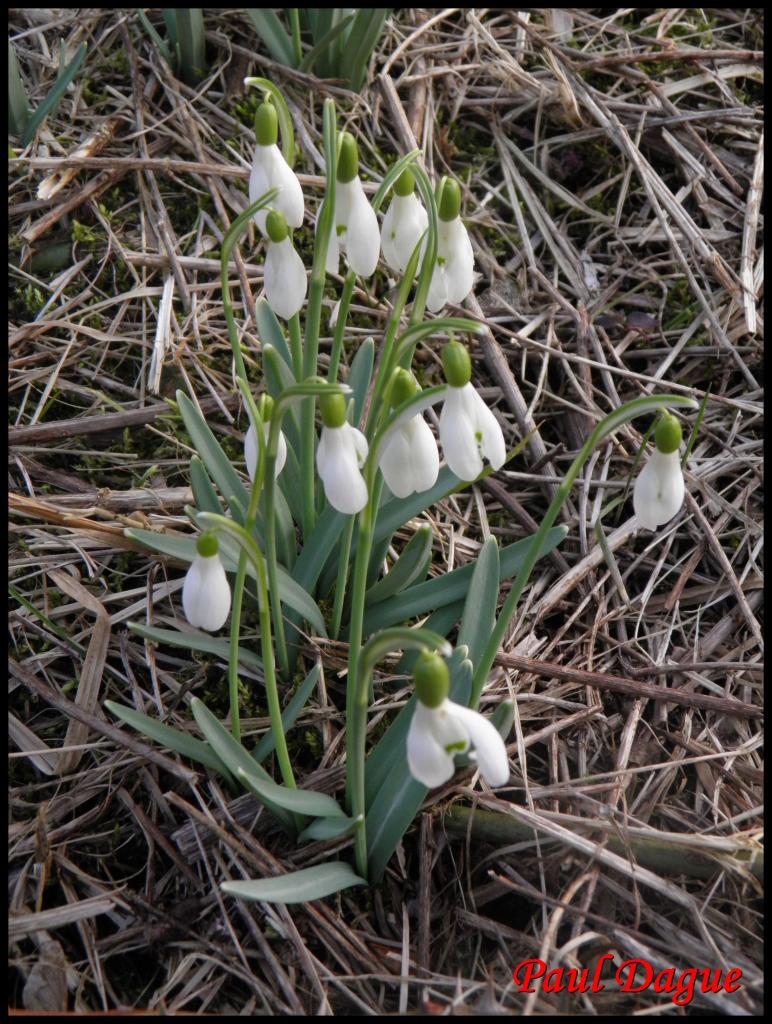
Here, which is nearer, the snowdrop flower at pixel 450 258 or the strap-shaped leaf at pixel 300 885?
the strap-shaped leaf at pixel 300 885

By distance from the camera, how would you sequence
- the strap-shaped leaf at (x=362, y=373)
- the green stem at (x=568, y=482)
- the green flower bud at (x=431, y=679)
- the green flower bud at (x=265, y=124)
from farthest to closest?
1. the strap-shaped leaf at (x=362, y=373)
2. the green flower bud at (x=265, y=124)
3. the green stem at (x=568, y=482)
4. the green flower bud at (x=431, y=679)

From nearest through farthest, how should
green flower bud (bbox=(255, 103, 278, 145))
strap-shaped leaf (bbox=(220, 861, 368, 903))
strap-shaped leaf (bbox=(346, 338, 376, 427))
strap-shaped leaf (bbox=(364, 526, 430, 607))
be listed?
strap-shaped leaf (bbox=(220, 861, 368, 903)) → green flower bud (bbox=(255, 103, 278, 145)) → strap-shaped leaf (bbox=(364, 526, 430, 607)) → strap-shaped leaf (bbox=(346, 338, 376, 427))

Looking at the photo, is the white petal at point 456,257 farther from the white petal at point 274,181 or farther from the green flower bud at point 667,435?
the green flower bud at point 667,435

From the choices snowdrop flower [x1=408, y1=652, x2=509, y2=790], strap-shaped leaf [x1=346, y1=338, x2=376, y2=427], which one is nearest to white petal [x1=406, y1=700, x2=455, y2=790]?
snowdrop flower [x1=408, y1=652, x2=509, y2=790]

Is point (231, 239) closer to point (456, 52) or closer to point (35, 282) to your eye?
point (35, 282)

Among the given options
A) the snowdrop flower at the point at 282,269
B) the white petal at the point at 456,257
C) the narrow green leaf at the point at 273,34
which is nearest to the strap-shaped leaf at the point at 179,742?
the snowdrop flower at the point at 282,269

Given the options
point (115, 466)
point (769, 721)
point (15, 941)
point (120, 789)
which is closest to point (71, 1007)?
point (15, 941)

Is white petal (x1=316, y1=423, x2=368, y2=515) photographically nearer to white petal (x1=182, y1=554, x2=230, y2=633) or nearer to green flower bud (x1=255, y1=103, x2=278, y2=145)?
white petal (x1=182, y1=554, x2=230, y2=633)

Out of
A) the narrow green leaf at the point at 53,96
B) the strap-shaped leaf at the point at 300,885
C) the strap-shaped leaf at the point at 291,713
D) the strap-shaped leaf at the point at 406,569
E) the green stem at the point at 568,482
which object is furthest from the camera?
the narrow green leaf at the point at 53,96
